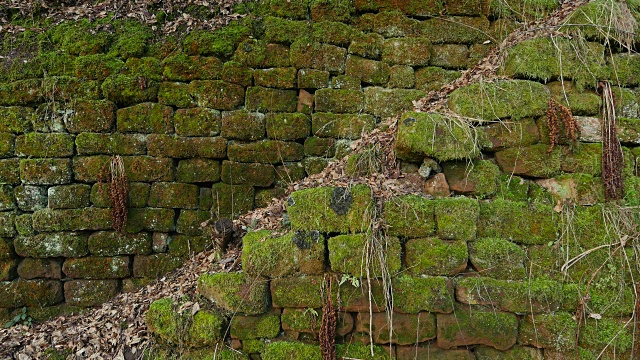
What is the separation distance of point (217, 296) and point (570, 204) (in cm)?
302

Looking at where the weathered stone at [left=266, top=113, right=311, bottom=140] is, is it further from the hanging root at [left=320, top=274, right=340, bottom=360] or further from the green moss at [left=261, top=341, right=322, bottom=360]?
the green moss at [left=261, top=341, right=322, bottom=360]

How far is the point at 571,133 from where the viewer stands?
3.95 m

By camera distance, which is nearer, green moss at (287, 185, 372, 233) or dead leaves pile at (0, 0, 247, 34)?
green moss at (287, 185, 372, 233)

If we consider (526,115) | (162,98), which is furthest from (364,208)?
(162,98)

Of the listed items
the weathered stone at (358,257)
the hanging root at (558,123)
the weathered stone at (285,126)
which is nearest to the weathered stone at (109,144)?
the weathered stone at (285,126)

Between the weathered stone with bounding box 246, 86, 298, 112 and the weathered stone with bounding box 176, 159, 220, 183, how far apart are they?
30.0 inches

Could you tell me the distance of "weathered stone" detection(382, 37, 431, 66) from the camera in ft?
17.0

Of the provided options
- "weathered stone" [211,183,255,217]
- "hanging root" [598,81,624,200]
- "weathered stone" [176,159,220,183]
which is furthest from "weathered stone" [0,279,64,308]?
"hanging root" [598,81,624,200]

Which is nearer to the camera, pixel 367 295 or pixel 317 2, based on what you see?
pixel 367 295

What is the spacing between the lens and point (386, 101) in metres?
5.09

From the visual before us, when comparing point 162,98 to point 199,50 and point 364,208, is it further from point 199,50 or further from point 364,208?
point 364,208

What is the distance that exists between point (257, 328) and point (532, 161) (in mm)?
2705

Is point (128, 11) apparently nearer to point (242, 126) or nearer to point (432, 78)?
point (242, 126)

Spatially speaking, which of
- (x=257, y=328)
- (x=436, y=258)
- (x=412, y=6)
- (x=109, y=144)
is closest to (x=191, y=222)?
(x=109, y=144)
